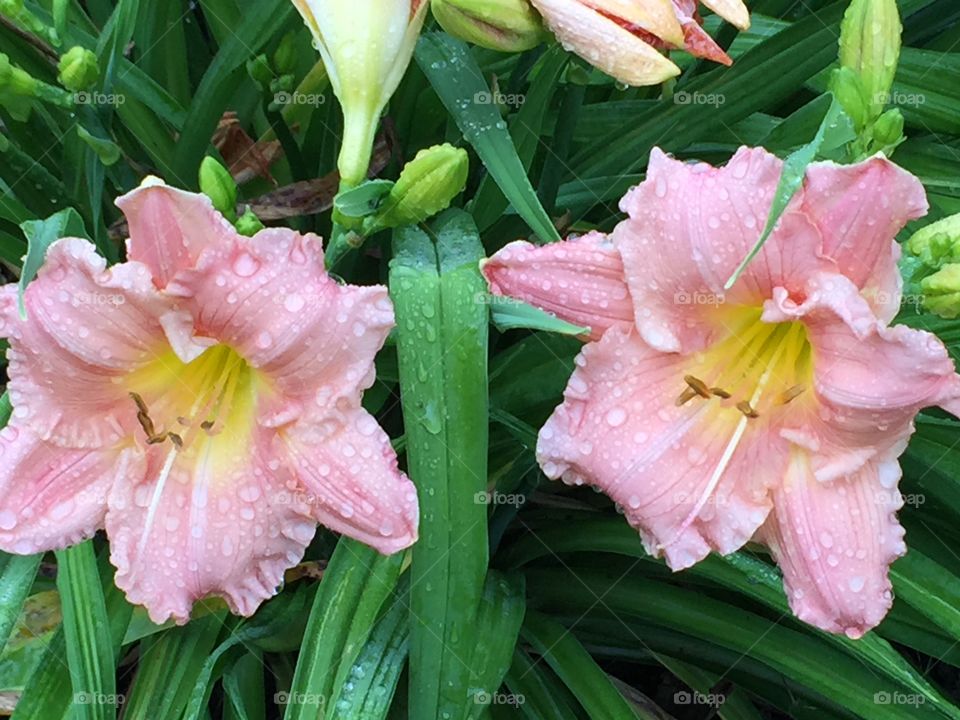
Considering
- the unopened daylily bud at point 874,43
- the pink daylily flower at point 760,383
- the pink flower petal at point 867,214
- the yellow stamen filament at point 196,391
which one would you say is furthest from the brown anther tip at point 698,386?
the yellow stamen filament at point 196,391

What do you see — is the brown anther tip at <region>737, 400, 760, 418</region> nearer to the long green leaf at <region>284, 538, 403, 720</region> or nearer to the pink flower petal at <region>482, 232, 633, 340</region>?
the pink flower petal at <region>482, 232, 633, 340</region>

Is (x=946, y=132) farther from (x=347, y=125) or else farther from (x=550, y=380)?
(x=347, y=125)

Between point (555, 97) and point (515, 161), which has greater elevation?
point (515, 161)

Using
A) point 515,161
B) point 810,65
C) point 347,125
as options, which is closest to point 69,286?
point 347,125

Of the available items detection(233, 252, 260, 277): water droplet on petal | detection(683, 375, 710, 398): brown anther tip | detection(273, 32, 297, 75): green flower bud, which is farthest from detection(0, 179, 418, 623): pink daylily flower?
detection(273, 32, 297, 75): green flower bud

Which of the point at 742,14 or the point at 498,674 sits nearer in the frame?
the point at 742,14

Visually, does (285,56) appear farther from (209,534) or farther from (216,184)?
(209,534)

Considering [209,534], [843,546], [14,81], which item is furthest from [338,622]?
[14,81]

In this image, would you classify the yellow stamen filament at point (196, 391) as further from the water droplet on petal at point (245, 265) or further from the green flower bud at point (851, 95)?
the green flower bud at point (851, 95)
